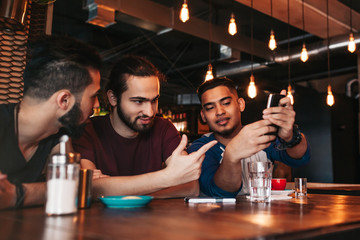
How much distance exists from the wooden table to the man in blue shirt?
62cm

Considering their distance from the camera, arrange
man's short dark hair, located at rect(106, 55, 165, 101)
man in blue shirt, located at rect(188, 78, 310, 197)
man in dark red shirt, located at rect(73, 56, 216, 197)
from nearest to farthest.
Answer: man in blue shirt, located at rect(188, 78, 310, 197) → man in dark red shirt, located at rect(73, 56, 216, 197) → man's short dark hair, located at rect(106, 55, 165, 101)

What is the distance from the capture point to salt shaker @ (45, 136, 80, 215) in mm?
892

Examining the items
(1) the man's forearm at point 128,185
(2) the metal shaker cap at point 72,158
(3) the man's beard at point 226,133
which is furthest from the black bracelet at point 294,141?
(2) the metal shaker cap at point 72,158

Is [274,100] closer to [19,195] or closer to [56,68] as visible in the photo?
[56,68]

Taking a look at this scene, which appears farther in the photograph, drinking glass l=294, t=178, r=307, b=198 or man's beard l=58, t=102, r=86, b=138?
drinking glass l=294, t=178, r=307, b=198

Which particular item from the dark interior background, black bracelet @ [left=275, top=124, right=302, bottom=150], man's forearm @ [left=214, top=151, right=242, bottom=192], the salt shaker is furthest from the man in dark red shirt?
the dark interior background

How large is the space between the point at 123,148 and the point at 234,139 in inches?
22.7

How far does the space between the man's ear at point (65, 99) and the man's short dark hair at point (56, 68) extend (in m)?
0.02

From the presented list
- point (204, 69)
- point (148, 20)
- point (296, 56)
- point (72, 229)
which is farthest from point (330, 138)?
point (72, 229)

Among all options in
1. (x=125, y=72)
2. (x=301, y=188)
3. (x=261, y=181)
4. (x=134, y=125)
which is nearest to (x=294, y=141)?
(x=301, y=188)

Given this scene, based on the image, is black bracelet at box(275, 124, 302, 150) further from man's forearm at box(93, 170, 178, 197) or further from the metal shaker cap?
the metal shaker cap

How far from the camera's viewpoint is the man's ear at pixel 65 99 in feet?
4.25

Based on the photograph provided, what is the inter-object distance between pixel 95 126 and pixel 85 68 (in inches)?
19.2

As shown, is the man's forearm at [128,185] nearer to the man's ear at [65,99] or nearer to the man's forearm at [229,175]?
the man's ear at [65,99]
